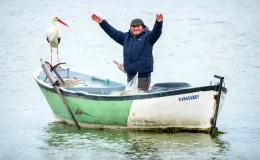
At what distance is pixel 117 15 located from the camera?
31.0 metres

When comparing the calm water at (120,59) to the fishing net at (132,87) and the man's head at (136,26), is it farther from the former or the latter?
the man's head at (136,26)

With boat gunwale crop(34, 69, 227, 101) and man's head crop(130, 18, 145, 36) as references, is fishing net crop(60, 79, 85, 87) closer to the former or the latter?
boat gunwale crop(34, 69, 227, 101)

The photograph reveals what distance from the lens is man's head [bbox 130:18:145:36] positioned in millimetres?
13875

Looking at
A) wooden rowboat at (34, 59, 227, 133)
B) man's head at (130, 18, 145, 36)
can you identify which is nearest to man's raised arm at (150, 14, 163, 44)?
man's head at (130, 18, 145, 36)

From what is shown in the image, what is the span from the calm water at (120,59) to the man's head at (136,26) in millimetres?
1660

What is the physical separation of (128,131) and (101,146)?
0.85 m

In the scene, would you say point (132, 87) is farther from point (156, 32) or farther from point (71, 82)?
point (71, 82)

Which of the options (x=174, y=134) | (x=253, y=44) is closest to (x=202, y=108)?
(x=174, y=134)

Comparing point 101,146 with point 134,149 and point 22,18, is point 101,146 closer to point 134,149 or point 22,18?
point 134,149

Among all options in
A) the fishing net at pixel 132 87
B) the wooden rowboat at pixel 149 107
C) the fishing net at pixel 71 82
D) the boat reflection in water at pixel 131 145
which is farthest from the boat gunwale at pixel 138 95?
the boat reflection in water at pixel 131 145

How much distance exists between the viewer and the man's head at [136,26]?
45.5 ft

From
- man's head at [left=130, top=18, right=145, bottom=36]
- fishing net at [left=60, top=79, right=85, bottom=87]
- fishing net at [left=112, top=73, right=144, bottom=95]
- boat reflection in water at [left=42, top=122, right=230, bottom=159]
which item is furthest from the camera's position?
fishing net at [left=60, top=79, right=85, bottom=87]

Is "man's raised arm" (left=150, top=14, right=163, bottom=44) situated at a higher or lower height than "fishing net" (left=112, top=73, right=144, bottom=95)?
higher

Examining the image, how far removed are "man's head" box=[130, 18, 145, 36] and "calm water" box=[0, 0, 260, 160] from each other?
1.66 meters
